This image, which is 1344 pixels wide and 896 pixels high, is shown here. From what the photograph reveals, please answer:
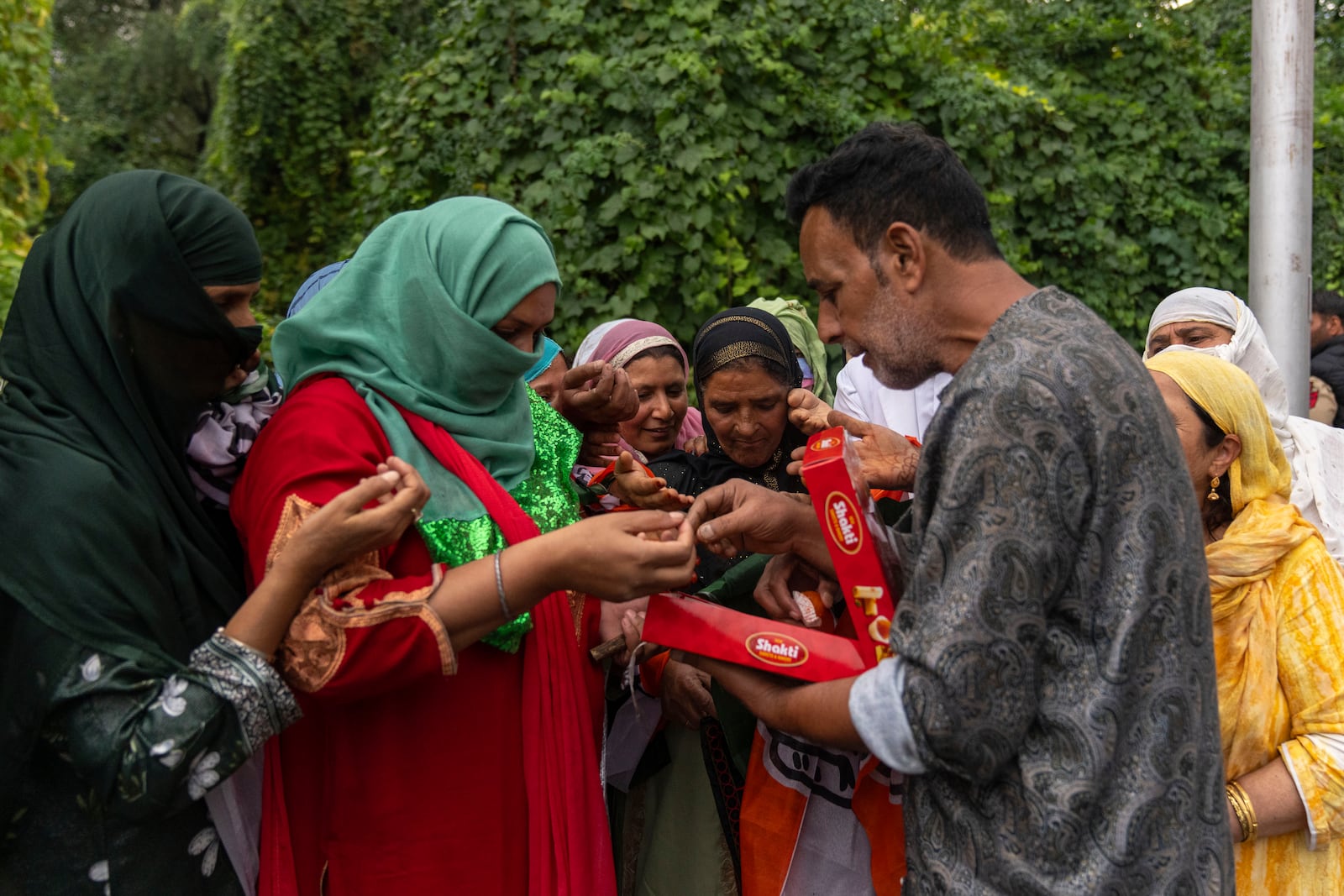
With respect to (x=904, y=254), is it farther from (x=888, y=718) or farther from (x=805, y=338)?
(x=805, y=338)

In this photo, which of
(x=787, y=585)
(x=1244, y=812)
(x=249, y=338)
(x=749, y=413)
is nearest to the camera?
(x=249, y=338)

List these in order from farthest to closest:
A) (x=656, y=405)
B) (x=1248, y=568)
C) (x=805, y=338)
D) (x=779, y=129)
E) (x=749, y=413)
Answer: (x=779, y=129) → (x=805, y=338) → (x=656, y=405) → (x=749, y=413) → (x=1248, y=568)

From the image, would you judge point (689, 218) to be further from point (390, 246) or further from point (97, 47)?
point (97, 47)

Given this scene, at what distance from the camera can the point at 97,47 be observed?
64.9 feet

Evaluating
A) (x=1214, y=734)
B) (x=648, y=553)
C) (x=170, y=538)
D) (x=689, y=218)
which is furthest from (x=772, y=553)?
(x=689, y=218)

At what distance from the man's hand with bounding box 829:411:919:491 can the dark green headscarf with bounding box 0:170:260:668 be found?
4.51 ft

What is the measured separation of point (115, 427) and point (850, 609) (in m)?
1.42

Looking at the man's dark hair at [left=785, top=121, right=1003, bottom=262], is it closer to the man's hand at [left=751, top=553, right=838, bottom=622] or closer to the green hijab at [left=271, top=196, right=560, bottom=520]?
the green hijab at [left=271, top=196, right=560, bottom=520]

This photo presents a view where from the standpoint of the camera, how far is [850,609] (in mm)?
2088

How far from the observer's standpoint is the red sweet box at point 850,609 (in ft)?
6.52

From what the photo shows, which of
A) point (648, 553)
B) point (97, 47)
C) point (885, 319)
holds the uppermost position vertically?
point (885, 319)

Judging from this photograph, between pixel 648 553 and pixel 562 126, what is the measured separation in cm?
465

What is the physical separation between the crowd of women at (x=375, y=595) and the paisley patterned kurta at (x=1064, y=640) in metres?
0.18

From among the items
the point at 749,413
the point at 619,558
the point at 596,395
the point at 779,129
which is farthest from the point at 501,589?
the point at 779,129
